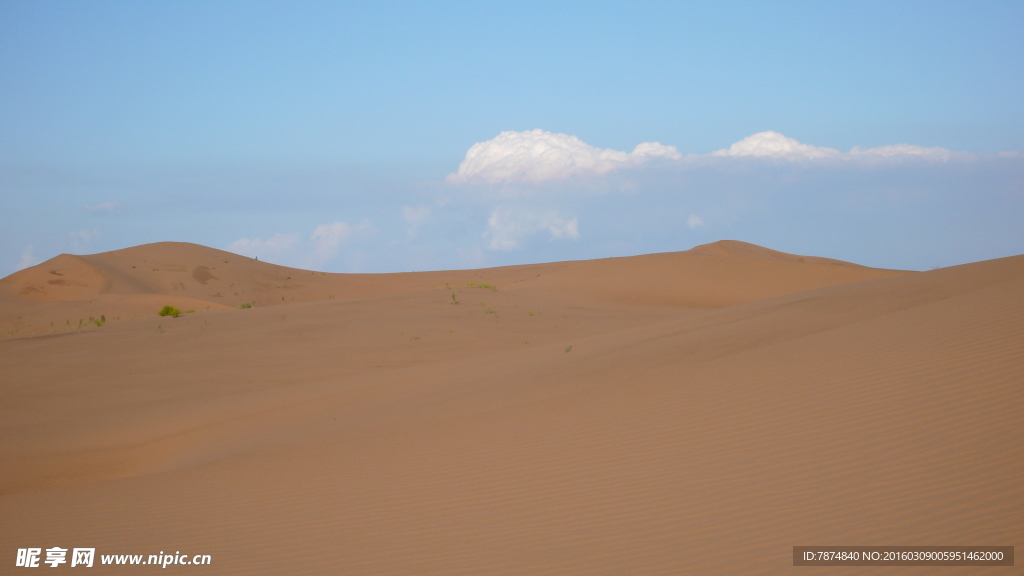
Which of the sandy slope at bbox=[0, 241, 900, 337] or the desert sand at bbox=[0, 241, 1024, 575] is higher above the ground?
the sandy slope at bbox=[0, 241, 900, 337]

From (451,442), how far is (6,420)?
8115 mm

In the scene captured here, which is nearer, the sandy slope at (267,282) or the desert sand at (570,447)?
the desert sand at (570,447)

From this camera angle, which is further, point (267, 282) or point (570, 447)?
point (267, 282)

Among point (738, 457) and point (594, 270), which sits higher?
point (594, 270)

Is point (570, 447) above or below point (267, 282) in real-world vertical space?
below

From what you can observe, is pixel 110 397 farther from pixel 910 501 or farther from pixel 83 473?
pixel 910 501

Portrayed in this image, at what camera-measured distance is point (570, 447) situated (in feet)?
21.8

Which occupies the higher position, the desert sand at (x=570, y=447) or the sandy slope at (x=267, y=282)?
the sandy slope at (x=267, y=282)

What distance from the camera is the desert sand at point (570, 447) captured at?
185 inches

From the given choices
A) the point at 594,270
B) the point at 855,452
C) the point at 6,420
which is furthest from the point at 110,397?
the point at 594,270

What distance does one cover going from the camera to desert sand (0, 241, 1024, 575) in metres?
4.71

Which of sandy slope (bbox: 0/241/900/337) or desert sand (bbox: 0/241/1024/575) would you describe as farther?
sandy slope (bbox: 0/241/900/337)

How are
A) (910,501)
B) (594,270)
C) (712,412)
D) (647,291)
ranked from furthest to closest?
(594,270) < (647,291) < (712,412) < (910,501)

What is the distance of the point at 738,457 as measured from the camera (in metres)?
5.70
